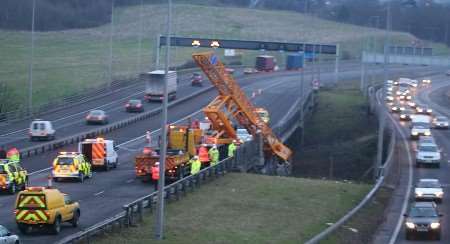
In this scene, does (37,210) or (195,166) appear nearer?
(37,210)

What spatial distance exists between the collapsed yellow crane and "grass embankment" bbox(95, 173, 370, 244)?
1000cm

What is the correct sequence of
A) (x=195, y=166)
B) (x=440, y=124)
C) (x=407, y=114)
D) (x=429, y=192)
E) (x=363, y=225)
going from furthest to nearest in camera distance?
(x=407, y=114), (x=440, y=124), (x=195, y=166), (x=429, y=192), (x=363, y=225)

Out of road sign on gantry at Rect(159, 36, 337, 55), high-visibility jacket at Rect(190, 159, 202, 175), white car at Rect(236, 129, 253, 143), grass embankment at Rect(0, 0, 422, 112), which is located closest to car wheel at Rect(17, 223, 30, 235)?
high-visibility jacket at Rect(190, 159, 202, 175)

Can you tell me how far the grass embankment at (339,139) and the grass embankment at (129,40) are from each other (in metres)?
15.2

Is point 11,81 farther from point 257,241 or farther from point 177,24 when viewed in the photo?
point 257,241

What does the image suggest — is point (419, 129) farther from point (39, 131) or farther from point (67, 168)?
point (67, 168)

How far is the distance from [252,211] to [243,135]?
2678 cm

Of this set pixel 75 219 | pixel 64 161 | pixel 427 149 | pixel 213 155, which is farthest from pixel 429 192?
pixel 75 219

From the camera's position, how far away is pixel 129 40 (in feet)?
515

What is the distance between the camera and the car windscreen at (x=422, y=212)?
38.1 m

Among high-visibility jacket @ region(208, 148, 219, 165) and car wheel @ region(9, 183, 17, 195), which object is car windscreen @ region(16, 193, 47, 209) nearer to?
car wheel @ region(9, 183, 17, 195)

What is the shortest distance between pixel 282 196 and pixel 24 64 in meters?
86.2

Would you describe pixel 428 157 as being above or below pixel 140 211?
below

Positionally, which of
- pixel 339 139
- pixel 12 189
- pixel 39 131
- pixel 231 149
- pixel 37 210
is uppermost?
pixel 37 210
